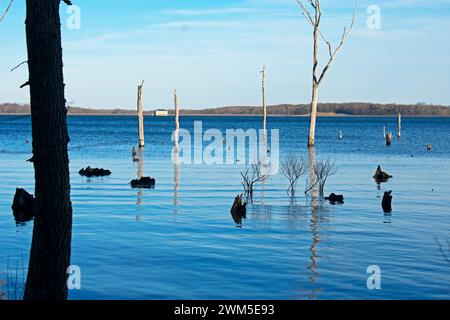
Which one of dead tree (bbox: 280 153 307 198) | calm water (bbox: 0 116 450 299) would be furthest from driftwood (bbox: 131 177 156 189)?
dead tree (bbox: 280 153 307 198)

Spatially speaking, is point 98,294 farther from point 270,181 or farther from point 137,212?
point 270,181

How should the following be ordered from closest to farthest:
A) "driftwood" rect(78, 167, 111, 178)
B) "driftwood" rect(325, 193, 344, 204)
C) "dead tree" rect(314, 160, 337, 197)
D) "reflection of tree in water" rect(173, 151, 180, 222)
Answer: "reflection of tree in water" rect(173, 151, 180, 222) → "driftwood" rect(325, 193, 344, 204) → "dead tree" rect(314, 160, 337, 197) → "driftwood" rect(78, 167, 111, 178)

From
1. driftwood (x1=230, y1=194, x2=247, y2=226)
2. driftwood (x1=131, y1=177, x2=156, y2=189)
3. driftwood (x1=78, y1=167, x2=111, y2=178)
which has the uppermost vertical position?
driftwood (x1=78, y1=167, x2=111, y2=178)

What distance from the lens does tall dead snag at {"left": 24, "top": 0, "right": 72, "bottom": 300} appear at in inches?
302

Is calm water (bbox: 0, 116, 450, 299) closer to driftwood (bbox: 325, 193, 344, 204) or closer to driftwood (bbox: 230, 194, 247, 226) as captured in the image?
driftwood (bbox: 230, 194, 247, 226)

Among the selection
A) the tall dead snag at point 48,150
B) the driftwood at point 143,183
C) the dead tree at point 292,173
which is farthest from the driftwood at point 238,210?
the tall dead snag at point 48,150

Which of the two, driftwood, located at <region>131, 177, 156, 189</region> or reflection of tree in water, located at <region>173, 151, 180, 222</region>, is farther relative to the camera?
driftwood, located at <region>131, 177, 156, 189</region>

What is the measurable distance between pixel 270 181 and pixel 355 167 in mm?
10235

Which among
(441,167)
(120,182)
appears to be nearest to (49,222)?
(120,182)

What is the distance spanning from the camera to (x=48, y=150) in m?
7.71

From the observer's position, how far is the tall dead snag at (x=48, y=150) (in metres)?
7.66

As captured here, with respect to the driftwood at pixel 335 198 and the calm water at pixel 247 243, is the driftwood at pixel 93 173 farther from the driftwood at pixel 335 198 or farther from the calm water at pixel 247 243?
the driftwood at pixel 335 198

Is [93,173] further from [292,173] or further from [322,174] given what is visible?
[322,174]

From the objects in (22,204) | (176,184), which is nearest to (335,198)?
(176,184)
